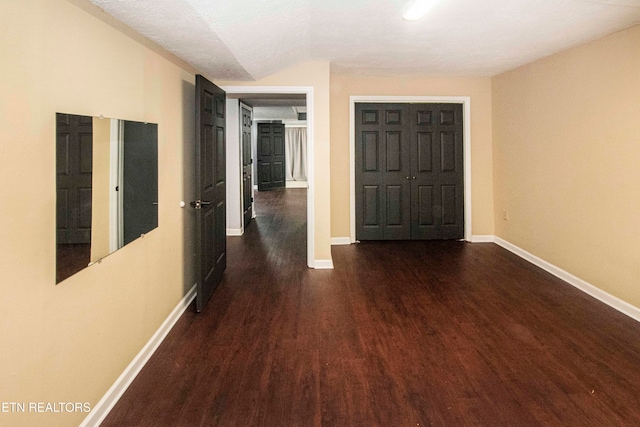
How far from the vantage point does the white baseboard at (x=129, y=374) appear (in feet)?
6.21

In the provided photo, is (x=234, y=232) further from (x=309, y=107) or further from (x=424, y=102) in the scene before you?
(x=424, y=102)

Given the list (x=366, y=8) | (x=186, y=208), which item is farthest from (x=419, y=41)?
(x=186, y=208)

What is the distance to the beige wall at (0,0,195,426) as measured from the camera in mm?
1331

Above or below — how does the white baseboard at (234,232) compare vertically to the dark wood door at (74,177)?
below

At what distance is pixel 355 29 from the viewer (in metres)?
3.20

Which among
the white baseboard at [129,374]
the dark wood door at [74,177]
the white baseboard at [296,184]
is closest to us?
the dark wood door at [74,177]

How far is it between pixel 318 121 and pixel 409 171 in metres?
1.91

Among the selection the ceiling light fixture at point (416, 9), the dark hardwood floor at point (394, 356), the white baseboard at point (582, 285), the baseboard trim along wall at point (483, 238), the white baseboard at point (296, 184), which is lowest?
the dark hardwood floor at point (394, 356)

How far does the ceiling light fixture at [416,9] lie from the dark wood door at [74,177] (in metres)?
2.11

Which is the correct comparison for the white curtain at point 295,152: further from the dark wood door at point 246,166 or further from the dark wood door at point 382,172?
the dark wood door at point 382,172

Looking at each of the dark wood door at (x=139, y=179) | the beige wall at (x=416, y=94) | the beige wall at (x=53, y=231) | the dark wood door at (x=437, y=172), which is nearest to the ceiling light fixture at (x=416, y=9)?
the beige wall at (x=53, y=231)

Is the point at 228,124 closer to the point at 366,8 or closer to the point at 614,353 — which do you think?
the point at 366,8

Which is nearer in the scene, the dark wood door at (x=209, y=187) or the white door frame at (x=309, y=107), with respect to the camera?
the dark wood door at (x=209, y=187)

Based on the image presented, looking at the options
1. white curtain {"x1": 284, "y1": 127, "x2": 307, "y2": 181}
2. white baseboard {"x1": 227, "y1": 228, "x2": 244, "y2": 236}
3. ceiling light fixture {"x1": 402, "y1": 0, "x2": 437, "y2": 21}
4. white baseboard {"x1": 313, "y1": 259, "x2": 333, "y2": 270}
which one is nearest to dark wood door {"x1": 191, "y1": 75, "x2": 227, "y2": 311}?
white baseboard {"x1": 313, "y1": 259, "x2": 333, "y2": 270}
